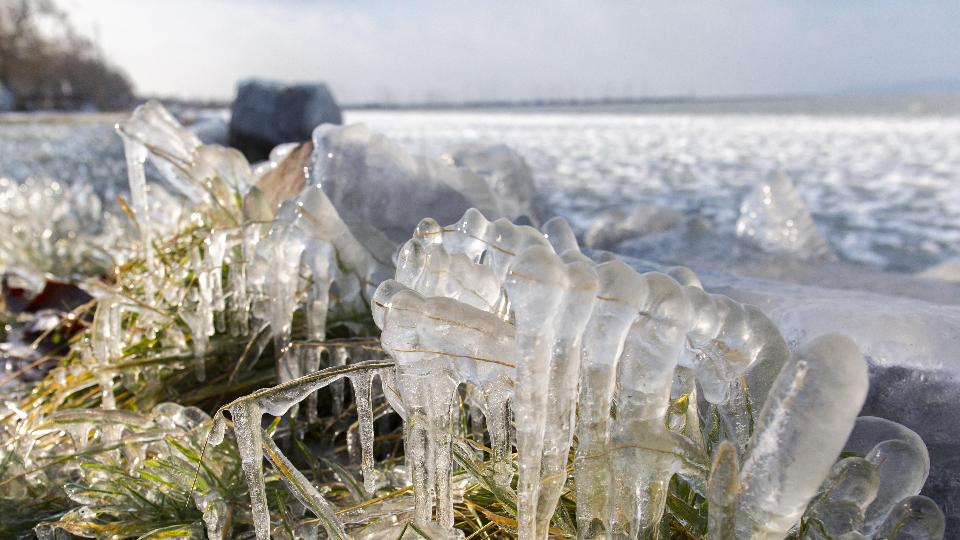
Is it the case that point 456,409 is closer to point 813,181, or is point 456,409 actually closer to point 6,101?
point 813,181

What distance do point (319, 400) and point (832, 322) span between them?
1.32m

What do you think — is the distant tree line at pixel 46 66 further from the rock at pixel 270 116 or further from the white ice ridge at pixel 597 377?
the white ice ridge at pixel 597 377

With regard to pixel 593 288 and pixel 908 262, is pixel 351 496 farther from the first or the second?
pixel 908 262

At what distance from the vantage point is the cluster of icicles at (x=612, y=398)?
879mm

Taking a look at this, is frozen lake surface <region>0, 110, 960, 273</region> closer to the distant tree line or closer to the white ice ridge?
the white ice ridge

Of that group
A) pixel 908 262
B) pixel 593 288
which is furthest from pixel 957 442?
pixel 908 262

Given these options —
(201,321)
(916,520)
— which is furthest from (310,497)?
(201,321)

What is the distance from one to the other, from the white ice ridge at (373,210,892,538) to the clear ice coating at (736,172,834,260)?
3.81 meters

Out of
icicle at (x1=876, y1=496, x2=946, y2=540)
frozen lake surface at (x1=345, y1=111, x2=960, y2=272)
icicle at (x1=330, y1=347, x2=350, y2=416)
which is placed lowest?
frozen lake surface at (x1=345, y1=111, x2=960, y2=272)

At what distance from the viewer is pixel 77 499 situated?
1.57 m

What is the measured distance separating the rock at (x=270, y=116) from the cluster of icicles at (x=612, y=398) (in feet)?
33.9

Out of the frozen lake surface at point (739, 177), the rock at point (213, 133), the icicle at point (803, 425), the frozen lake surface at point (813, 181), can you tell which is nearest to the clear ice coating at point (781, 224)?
the frozen lake surface at point (739, 177)

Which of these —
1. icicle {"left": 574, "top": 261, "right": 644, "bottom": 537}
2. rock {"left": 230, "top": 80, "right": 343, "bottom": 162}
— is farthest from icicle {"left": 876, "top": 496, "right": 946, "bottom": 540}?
rock {"left": 230, "top": 80, "right": 343, "bottom": 162}

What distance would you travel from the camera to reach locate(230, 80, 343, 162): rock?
11.1 m
